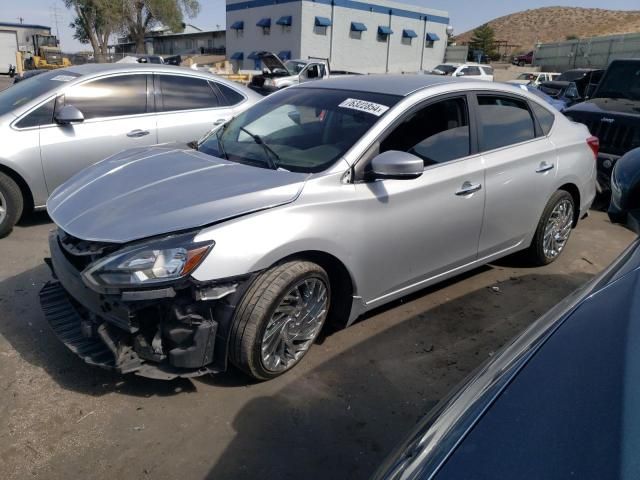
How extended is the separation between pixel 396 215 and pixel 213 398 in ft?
5.08

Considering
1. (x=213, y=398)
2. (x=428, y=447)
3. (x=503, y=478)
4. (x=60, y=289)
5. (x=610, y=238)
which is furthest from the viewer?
(x=610, y=238)

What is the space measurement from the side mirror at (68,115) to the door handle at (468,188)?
12.6 feet

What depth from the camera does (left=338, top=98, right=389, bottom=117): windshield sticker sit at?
3.56m

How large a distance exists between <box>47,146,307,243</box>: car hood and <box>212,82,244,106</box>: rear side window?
303 centimetres

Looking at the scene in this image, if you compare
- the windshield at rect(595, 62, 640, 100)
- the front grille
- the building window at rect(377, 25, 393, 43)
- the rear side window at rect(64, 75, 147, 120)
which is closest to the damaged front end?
the rear side window at rect(64, 75, 147, 120)

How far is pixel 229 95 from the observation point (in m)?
6.58

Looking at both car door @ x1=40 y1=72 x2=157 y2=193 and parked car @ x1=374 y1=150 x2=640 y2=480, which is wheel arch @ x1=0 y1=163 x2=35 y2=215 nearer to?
car door @ x1=40 y1=72 x2=157 y2=193

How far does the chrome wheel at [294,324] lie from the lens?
3.05m

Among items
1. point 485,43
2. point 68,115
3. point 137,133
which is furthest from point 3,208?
point 485,43

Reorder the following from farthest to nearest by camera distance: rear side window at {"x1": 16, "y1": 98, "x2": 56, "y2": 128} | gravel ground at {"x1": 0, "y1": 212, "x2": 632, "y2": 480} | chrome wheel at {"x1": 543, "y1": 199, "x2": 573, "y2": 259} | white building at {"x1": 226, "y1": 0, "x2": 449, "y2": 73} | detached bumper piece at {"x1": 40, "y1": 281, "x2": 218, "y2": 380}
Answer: white building at {"x1": 226, "y1": 0, "x2": 449, "y2": 73} → rear side window at {"x1": 16, "y1": 98, "x2": 56, "y2": 128} → chrome wheel at {"x1": 543, "y1": 199, "x2": 573, "y2": 259} → detached bumper piece at {"x1": 40, "y1": 281, "x2": 218, "y2": 380} → gravel ground at {"x1": 0, "y1": 212, "x2": 632, "y2": 480}

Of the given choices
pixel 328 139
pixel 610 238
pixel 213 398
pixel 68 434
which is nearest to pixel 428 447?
pixel 213 398

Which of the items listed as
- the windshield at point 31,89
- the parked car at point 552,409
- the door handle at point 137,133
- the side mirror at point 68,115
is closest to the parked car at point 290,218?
the parked car at point 552,409

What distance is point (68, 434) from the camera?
2.73 meters

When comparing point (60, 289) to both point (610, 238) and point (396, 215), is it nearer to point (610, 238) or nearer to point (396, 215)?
point (396, 215)
